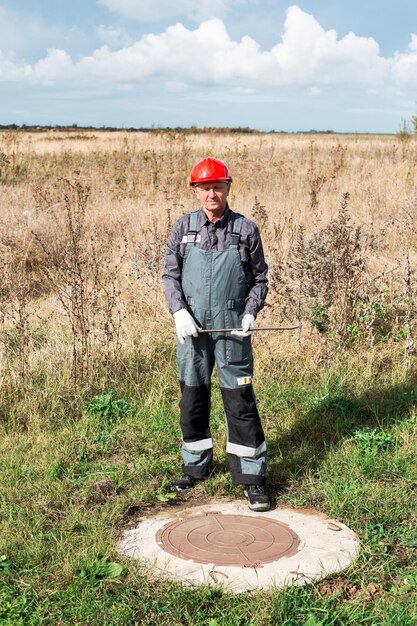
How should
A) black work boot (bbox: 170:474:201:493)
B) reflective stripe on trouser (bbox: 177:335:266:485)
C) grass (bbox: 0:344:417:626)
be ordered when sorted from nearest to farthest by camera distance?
grass (bbox: 0:344:417:626) < reflective stripe on trouser (bbox: 177:335:266:485) < black work boot (bbox: 170:474:201:493)

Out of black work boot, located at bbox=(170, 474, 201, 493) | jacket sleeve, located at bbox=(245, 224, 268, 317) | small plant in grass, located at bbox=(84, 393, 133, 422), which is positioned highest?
jacket sleeve, located at bbox=(245, 224, 268, 317)

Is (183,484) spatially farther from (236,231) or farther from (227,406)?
(236,231)

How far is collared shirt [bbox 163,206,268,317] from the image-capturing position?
14.4ft

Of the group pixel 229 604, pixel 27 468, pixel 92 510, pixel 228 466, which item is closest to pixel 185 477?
pixel 228 466

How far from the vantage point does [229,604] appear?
11.0 feet

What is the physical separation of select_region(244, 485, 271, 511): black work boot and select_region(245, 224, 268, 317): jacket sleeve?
107 centimetres

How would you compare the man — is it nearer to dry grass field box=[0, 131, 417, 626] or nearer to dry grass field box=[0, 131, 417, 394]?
dry grass field box=[0, 131, 417, 626]

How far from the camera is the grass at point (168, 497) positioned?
11.0 ft

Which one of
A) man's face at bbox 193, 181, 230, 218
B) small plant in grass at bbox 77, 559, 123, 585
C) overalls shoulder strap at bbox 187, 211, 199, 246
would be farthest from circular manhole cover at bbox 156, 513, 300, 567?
man's face at bbox 193, 181, 230, 218

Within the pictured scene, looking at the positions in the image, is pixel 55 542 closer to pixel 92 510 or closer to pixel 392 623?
pixel 92 510

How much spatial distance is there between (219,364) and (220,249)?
2.36 ft

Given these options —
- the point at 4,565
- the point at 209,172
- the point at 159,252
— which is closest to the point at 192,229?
the point at 209,172

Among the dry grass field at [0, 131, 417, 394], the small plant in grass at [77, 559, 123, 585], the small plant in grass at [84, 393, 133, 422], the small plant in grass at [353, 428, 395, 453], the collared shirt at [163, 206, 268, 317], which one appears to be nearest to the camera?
the small plant in grass at [77, 559, 123, 585]

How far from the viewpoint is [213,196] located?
4.38 meters
